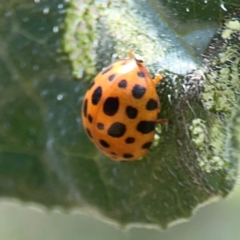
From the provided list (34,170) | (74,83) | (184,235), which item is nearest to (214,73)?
(74,83)

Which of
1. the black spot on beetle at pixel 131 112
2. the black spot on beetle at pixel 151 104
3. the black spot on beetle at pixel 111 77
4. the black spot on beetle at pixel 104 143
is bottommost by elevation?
the black spot on beetle at pixel 104 143

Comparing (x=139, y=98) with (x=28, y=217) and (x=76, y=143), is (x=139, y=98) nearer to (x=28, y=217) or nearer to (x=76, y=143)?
(x=76, y=143)

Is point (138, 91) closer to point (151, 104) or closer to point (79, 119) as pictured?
point (151, 104)

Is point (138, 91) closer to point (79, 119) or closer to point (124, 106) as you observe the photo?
point (124, 106)

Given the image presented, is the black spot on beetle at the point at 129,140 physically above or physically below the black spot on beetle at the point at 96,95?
below

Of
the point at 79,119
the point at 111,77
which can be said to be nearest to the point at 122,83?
the point at 111,77
